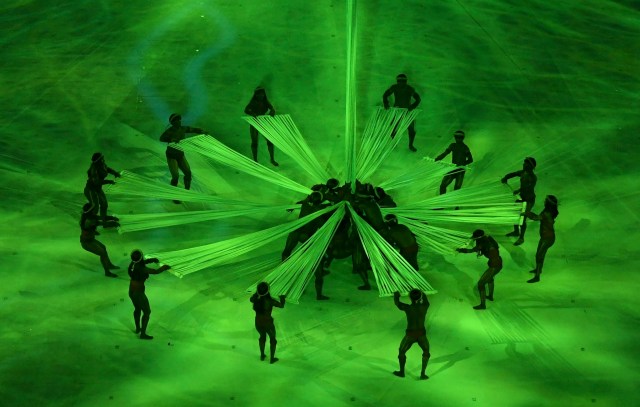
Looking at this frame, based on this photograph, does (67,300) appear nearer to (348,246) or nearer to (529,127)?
(348,246)

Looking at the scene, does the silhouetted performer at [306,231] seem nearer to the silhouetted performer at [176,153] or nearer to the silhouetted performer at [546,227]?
the silhouetted performer at [176,153]

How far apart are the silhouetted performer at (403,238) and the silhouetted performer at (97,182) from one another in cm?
371

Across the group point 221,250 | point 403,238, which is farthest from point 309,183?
point 403,238

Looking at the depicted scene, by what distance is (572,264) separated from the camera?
16.3 meters

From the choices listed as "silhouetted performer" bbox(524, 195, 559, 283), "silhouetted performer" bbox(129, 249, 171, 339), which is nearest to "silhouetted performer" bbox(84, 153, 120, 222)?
"silhouetted performer" bbox(129, 249, 171, 339)

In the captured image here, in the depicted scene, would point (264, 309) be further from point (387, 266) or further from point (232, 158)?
point (232, 158)

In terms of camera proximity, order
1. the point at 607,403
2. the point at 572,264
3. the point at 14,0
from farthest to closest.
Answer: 1. the point at 14,0
2. the point at 572,264
3. the point at 607,403

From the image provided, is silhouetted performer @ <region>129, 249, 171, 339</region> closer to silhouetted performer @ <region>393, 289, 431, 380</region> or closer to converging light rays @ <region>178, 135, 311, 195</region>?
converging light rays @ <region>178, 135, 311, 195</region>

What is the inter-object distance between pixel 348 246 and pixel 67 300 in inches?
132

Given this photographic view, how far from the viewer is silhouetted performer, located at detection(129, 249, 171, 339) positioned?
47.1 ft

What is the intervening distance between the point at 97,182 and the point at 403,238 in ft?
13.2

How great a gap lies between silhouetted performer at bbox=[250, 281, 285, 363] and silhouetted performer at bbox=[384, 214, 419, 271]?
1918 mm

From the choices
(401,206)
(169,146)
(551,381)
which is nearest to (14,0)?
(169,146)

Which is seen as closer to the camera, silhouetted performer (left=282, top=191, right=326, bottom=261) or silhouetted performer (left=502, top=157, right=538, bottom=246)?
silhouetted performer (left=282, top=191, right=326, bottom=261)
